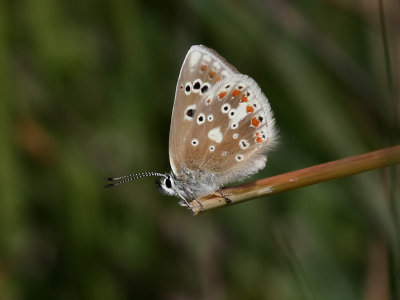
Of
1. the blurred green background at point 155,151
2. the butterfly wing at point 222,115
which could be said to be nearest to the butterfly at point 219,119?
the butterfly wing at point 222,115

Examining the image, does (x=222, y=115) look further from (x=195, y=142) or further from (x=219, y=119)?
(x=195, y=142)

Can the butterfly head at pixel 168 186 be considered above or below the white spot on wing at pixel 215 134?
below

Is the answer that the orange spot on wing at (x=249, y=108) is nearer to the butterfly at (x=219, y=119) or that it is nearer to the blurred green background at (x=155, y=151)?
the butterfly at (x=219, y=119)

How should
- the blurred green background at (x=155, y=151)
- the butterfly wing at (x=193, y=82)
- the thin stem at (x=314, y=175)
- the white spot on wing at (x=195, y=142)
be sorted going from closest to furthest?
1. the thin stem at (x=314, y=175)
2. the butterfly wing at (x=193, y=82)
3. the white spot on wing at (x=195, y=142)
4. the blurred green background at (x=155, y=151)

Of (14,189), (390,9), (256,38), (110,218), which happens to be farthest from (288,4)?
(14,189)

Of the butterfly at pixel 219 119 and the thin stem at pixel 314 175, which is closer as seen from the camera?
the thin stem at pixel 314 175

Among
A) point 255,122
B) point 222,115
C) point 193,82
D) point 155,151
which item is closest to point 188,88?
point 193,82
